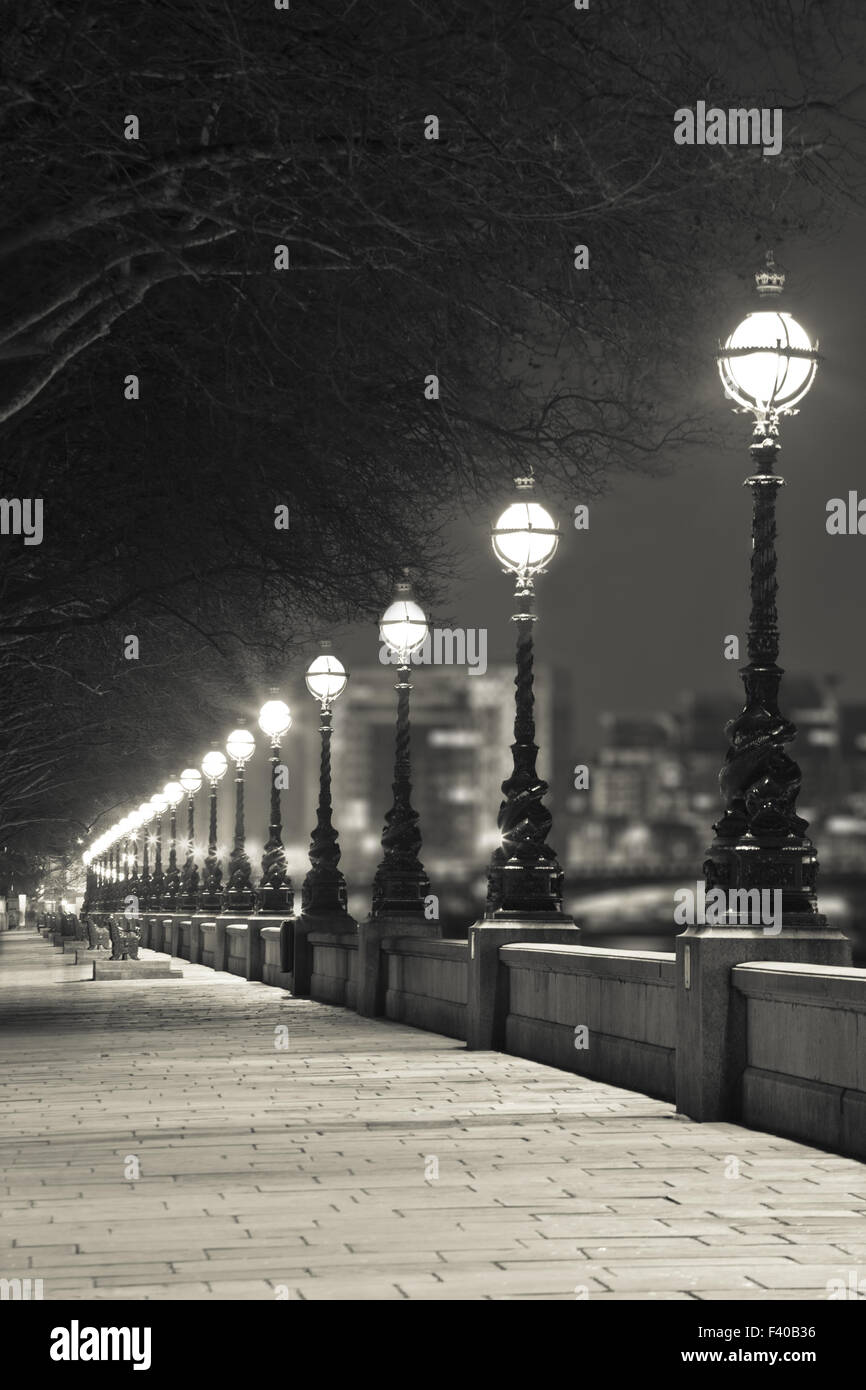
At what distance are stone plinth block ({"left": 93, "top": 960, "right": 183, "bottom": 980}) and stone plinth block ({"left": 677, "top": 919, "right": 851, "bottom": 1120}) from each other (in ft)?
98.3

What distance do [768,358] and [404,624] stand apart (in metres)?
11.6

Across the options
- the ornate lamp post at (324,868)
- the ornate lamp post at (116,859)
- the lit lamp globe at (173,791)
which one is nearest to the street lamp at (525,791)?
the ornate lamp post at (324,868)

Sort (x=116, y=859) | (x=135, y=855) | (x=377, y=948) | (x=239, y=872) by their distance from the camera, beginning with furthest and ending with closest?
1. (x=116, y=859)
2. (x=135, y=855)
3. (x=239, y=872)
4. (x=377, y=948)

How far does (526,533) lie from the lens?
21.9m

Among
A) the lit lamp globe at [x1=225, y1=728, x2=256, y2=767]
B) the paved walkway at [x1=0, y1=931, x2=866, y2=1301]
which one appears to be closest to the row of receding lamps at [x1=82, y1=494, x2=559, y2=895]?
the paved walkway at [x1=0, y1=931, x2=866, y2=1301]

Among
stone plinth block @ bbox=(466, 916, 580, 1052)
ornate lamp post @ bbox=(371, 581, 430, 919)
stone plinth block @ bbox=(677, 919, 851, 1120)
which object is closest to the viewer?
stone plinth block @ bbox=(677, 919, 851, 1120)

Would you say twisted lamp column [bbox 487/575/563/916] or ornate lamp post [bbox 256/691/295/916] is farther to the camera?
ornate lamp post [bbox 256/691/295/916]

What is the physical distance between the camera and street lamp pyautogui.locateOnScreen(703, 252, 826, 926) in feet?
48.3

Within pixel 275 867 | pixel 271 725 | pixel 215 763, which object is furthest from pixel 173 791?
pixel 271 725

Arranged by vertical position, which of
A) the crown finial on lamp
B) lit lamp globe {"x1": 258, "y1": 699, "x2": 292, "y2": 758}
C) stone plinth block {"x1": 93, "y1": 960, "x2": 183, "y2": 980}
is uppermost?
the crown finial on lamp

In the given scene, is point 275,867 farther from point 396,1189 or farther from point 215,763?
point 396,1189

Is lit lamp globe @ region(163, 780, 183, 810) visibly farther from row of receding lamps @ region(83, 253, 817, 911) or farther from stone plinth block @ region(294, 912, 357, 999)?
stone plinth block @ region(294, 912, 357, 999)

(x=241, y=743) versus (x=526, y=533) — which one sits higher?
(x=526, y=533)
